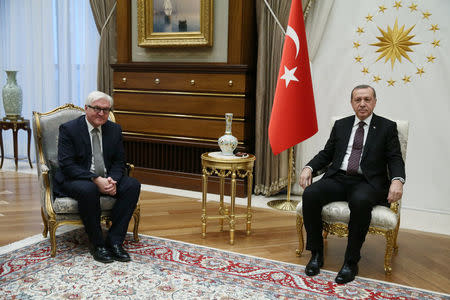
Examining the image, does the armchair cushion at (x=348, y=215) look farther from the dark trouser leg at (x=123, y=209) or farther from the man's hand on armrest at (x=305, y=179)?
the dark trouser leg at (x=123, y=209)

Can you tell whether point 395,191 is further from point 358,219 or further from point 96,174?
point 96,174

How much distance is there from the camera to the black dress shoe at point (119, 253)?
3.17 meters

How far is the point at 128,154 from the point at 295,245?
280 centimetres

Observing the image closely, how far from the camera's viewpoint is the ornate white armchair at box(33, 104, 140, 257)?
321 cm

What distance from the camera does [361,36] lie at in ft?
15.5

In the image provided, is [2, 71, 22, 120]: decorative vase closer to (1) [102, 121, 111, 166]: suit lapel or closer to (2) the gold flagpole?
(1) [102, 121, 111, 166]: suit lapel

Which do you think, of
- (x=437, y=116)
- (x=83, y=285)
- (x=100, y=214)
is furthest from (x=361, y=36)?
(x=83, y=285)

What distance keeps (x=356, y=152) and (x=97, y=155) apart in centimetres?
193

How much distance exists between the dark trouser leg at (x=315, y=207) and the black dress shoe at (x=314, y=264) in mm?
41

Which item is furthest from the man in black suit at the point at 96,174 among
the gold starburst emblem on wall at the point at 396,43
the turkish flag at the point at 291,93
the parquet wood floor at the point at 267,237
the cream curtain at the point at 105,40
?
the gold starburst emblem on wall at the point at 396,43

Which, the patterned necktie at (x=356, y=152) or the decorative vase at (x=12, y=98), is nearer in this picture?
the patterned necktie at (x=356, y=152)

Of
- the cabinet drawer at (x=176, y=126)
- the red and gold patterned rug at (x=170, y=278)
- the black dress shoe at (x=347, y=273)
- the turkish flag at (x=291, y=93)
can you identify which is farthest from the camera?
the cabinet drawer at (x=176, y=126)

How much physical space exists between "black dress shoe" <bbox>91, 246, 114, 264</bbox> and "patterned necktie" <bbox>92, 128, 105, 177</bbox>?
1.86ft

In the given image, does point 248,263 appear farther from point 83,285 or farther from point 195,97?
point 195,97
